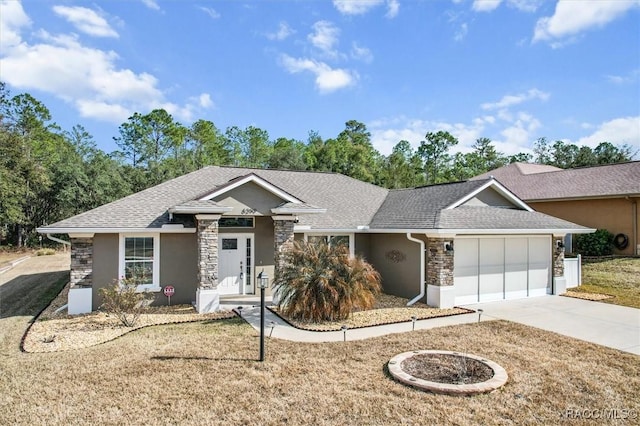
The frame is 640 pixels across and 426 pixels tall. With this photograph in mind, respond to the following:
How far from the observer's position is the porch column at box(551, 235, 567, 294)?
48.4 ft

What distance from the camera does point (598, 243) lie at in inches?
773

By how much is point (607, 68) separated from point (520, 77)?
3.27 meters

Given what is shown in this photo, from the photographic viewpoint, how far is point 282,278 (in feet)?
36.1

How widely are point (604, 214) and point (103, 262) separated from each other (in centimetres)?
2291

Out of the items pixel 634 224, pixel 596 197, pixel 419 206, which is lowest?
pixel 634 224

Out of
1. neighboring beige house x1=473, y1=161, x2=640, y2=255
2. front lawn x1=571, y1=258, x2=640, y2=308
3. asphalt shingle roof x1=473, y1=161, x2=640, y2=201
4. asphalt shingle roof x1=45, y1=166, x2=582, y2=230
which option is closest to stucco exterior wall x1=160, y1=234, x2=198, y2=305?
asphalt shingle roof x1=45, y1=166, x2=582, y2=230

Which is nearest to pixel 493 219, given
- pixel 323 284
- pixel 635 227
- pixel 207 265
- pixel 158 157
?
pixel 323 284

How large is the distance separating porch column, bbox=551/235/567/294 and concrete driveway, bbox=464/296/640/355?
83 centimetres

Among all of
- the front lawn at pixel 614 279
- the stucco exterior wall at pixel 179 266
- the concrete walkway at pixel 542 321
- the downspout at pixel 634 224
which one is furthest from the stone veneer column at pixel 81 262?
the downspout at pixel 634 224

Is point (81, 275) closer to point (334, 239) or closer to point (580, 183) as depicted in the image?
point (334, 239)

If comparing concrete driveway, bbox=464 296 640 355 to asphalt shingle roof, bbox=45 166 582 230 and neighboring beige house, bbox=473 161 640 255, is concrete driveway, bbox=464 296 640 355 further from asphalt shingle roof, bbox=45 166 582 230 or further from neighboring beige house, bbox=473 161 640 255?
neighboring beige house, bbox=473 161 640 255

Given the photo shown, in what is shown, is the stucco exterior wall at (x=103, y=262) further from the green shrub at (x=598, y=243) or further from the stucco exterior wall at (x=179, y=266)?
the green shrub at (x=598, y=243)

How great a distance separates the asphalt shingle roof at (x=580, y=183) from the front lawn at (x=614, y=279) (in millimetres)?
3651

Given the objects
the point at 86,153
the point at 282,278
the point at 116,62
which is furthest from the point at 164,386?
the point at 86,153
